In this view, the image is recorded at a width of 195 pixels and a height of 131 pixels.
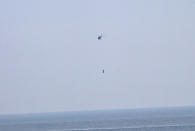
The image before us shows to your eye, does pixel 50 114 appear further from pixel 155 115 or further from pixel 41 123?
pixel 155 115

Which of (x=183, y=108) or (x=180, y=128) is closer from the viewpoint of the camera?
(x=180, y=128)

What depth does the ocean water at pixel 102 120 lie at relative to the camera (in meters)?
4.33

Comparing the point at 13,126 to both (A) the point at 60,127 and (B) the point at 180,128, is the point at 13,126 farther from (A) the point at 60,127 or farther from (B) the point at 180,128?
(B) the point at 180,128

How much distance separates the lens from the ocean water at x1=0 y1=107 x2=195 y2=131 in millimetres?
4332

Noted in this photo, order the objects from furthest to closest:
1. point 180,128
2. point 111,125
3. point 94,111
→ 1. point 94,111
2. point 111,125
3. point 180,128

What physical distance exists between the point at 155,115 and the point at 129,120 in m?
0.43

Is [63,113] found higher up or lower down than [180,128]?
Answer: higher up

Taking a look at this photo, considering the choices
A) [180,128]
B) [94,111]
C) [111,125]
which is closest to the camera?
[180,128]

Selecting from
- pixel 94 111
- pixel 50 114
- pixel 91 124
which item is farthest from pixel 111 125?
pixel 50 114

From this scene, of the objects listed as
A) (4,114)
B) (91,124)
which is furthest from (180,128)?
(4,114)

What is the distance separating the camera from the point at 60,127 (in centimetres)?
443

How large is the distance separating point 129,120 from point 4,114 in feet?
5.14

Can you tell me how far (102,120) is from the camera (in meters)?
4.93

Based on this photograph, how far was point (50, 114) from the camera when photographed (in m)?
5.13
